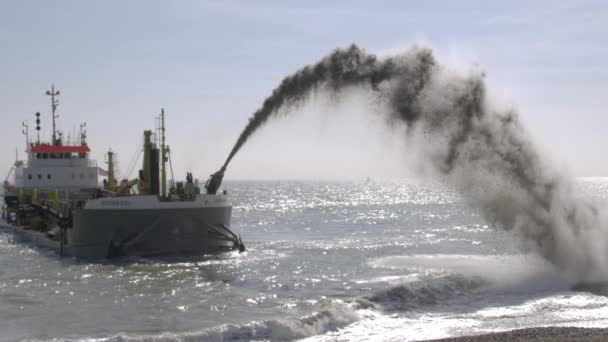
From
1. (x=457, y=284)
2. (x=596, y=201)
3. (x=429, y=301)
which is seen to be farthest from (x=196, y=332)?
(x=596, y=201)

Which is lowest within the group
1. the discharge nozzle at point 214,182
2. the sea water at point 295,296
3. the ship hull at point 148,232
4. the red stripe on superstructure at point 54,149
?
the sea water at point 295,296

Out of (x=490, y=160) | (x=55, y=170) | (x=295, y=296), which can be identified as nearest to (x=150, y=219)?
(x=295, y=296)

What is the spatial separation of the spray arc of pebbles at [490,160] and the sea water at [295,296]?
87cm

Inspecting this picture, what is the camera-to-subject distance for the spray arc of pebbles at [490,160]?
24.1m

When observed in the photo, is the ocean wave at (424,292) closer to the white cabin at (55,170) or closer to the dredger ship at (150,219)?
the dredger ship at (150,219)

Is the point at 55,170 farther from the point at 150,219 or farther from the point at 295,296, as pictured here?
the point at 295,296

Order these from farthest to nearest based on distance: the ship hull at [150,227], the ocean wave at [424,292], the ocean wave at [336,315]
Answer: the ship hull at [150,227]
the ocean wave at [424,292]
the ocean wave at [336,315]

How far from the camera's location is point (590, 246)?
947 inches

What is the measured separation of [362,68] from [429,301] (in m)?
9.20

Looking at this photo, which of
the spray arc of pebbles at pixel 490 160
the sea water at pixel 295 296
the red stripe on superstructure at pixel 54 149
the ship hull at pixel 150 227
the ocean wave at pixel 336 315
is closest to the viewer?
the ocean wave at pixel 336 315

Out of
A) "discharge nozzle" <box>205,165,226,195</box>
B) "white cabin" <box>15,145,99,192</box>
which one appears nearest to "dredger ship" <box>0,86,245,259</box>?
"discharge nozzle" <box>205,165,226,195</box>

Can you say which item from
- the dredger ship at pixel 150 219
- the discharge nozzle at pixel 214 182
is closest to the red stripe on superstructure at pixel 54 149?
the dredger ship at pixel 150 219

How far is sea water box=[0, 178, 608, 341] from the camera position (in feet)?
58.8

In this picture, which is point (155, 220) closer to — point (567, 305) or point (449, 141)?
point (449, 141)
